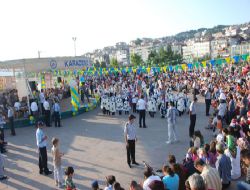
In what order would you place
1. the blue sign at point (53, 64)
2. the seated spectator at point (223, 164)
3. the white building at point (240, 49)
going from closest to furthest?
the seated spectator at point (223, 164), the blue sign at point (53, 64), the white building at point (240, 49)

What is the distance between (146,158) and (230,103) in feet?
18.6

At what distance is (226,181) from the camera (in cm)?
782

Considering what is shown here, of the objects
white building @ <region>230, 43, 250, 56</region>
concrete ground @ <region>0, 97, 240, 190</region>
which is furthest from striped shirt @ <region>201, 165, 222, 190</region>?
white building @ <region>230, 43, 250, 56</region>

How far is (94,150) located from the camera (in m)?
12.1

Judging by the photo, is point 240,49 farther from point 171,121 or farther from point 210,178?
point 210,178

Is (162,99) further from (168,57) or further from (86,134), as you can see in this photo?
(168,57)

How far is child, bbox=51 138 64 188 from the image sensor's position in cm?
845

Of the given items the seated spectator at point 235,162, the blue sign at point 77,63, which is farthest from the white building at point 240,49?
the seated spectator at point 235,162

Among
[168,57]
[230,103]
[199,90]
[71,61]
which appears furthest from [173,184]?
[168,57]

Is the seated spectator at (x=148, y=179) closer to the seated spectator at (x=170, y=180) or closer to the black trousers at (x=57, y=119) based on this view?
the seated spectator at (x=170, y=180)

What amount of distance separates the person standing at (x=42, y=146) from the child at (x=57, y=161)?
0.97 meters

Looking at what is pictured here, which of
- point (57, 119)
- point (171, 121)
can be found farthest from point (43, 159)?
point (57, 119)

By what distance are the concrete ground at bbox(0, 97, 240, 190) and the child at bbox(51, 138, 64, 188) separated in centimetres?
27

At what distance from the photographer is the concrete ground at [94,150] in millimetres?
9336
